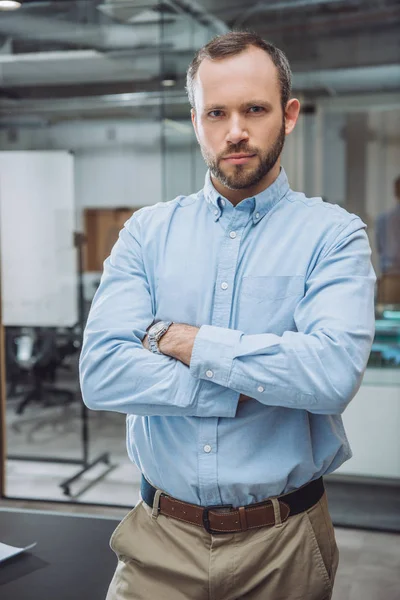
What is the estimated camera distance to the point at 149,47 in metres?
3.65

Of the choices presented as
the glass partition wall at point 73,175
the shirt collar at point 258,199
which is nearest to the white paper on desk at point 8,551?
the shirt collar at point 258,199

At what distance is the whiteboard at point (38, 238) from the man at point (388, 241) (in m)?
Answer: 1.64

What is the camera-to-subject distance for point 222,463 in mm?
1279

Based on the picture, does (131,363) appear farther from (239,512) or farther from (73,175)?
(73,175)

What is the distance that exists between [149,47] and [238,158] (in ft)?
8.43

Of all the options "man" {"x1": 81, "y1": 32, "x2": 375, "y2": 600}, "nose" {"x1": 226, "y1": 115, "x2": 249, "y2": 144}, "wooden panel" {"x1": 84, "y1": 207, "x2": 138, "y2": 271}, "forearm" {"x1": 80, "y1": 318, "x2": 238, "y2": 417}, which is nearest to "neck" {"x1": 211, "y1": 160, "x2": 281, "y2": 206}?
"man" {"x1": 81, "y1": 32, "x2": 375, "y2": 600}

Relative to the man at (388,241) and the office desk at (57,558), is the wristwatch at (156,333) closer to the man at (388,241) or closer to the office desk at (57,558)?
the office desk at (57,558)

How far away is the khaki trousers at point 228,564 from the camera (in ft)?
4.16

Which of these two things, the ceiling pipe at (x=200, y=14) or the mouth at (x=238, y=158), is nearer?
the mouth at (x=238, y=158)

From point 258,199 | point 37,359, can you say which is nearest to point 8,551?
point 258,199

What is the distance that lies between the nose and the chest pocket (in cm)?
26

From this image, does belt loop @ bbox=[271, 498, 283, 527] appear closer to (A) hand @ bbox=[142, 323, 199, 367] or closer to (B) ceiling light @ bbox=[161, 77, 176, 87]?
(A) hand @ bbox=[142, 323, 199, 367]

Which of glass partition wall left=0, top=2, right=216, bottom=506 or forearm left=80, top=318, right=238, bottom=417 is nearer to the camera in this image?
forearm left=80, top=318, right=238, bottom=417

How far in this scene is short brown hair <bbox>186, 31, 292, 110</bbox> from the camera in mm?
1336
